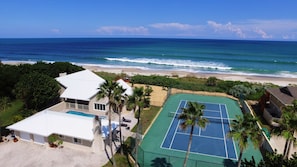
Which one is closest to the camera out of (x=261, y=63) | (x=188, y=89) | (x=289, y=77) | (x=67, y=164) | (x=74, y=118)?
(x=67, y=164)

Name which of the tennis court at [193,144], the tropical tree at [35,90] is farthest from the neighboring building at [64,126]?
the tennis court at [193,144]

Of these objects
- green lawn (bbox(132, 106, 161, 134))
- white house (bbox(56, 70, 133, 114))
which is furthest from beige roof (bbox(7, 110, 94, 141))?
green lawn (bbox(132, 106, 161, 134))

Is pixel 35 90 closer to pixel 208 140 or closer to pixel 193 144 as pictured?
pixel 193 144

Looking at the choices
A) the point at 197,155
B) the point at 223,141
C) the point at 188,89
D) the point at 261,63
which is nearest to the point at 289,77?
the point at 261,63

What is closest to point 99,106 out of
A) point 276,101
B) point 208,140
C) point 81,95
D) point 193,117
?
point 81,95

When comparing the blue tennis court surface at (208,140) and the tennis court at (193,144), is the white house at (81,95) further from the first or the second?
the blue tennis court surface at (208,140)

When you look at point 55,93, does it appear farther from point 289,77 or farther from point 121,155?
point 289,77

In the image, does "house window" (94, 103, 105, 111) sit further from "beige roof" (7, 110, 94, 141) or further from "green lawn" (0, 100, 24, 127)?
"green lawn" (0, 100, 24, 127)
